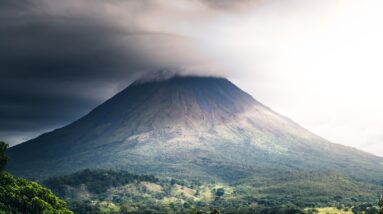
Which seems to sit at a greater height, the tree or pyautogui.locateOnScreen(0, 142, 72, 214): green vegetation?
the tree

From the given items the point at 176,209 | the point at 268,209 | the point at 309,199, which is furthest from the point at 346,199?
the point at 176,209

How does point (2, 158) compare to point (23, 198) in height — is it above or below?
above

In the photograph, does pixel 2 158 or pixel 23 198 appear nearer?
pixel 23 198

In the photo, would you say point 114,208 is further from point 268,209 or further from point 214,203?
point 268,209

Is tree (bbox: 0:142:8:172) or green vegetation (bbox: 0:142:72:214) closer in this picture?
green vegetation (bbox: 0:142:72:214)

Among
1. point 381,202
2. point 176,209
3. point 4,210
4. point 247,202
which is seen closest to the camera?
point 4,210

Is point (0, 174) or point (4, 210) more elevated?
point (0, 174)

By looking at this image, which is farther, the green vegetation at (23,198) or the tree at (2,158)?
the tree at (2,158)

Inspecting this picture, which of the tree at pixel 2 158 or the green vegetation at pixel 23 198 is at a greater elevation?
the tree at pixel 2 158
